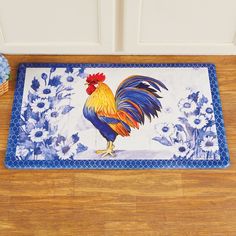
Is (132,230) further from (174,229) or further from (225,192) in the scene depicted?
(225,192)

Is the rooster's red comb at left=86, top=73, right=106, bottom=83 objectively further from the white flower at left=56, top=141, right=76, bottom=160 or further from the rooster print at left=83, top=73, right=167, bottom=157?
the white flower at left=56, top=141, right=76, bottom=160

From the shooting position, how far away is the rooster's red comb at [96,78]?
2258mm

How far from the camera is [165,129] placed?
2.12 metres

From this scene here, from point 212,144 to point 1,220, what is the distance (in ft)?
3.60

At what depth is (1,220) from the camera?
1922 millimetres

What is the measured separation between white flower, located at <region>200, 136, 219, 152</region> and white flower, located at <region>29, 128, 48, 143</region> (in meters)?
0.80

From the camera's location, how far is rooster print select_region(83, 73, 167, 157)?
83.7 inches

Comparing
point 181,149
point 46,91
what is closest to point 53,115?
point 46,91

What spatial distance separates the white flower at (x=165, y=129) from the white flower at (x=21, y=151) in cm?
68

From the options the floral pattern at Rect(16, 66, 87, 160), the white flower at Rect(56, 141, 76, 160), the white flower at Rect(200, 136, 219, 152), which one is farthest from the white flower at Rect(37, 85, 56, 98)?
the white flower at Rect(200, 136, 219, 152)

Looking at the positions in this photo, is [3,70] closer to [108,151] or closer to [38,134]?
[38,134]

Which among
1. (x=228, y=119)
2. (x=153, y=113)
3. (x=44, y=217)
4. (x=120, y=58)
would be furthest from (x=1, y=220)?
(x=228, y=119)

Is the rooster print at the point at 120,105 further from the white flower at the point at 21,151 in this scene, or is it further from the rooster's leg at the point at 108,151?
the white flower at the point at 21,151
